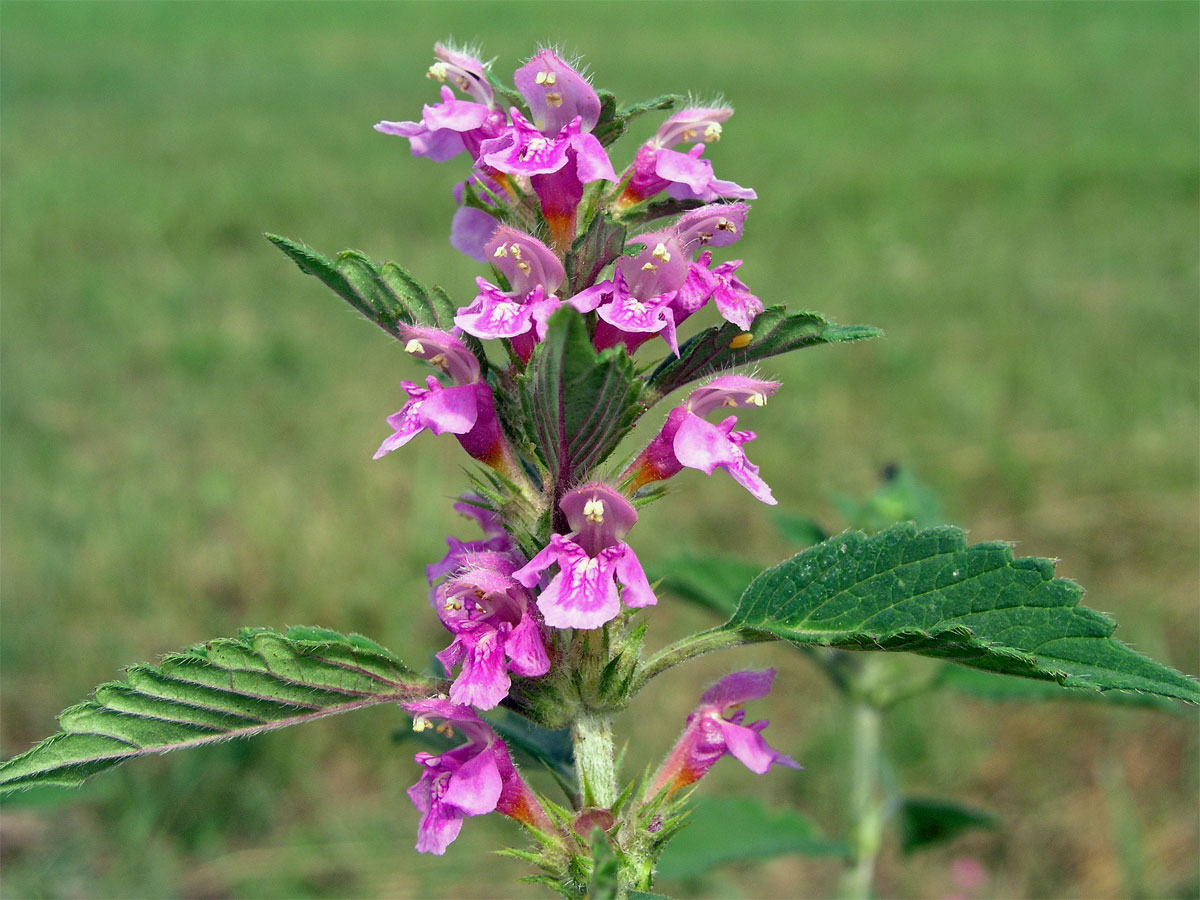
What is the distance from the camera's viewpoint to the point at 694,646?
135 cm

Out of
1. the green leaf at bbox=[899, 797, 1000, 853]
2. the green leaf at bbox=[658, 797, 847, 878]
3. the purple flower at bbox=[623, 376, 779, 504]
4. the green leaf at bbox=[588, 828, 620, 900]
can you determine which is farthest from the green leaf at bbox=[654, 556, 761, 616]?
the green leaf at bbox=[588, 828, 620, 900]

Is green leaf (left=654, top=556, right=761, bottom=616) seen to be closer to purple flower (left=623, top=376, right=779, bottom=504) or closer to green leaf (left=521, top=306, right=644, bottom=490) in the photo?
purple flower (left=623, top=376, right=779, bottom=504)

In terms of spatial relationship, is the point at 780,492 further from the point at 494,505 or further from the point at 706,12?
the point at 706,12

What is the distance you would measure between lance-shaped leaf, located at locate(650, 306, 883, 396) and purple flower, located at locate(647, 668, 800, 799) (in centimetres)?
49

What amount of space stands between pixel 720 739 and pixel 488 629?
0.44m

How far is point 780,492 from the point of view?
5.42m

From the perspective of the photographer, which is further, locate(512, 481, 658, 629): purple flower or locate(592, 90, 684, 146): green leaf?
locate(592, 90, 684, 146): green leaf

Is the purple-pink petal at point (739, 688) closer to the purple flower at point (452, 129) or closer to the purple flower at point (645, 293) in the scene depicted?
the purple flower at point (645, 293)

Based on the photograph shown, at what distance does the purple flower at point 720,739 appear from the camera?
1441 mm

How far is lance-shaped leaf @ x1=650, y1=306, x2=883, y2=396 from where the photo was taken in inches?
50.7

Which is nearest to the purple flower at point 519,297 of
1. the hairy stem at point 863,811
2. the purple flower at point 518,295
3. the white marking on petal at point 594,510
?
the purple flower at point 518,295

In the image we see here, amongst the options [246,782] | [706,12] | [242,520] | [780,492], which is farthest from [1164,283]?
[706,12]

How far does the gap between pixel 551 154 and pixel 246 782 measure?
124 inches

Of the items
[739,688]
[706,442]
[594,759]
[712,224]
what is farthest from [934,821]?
[712,224]
